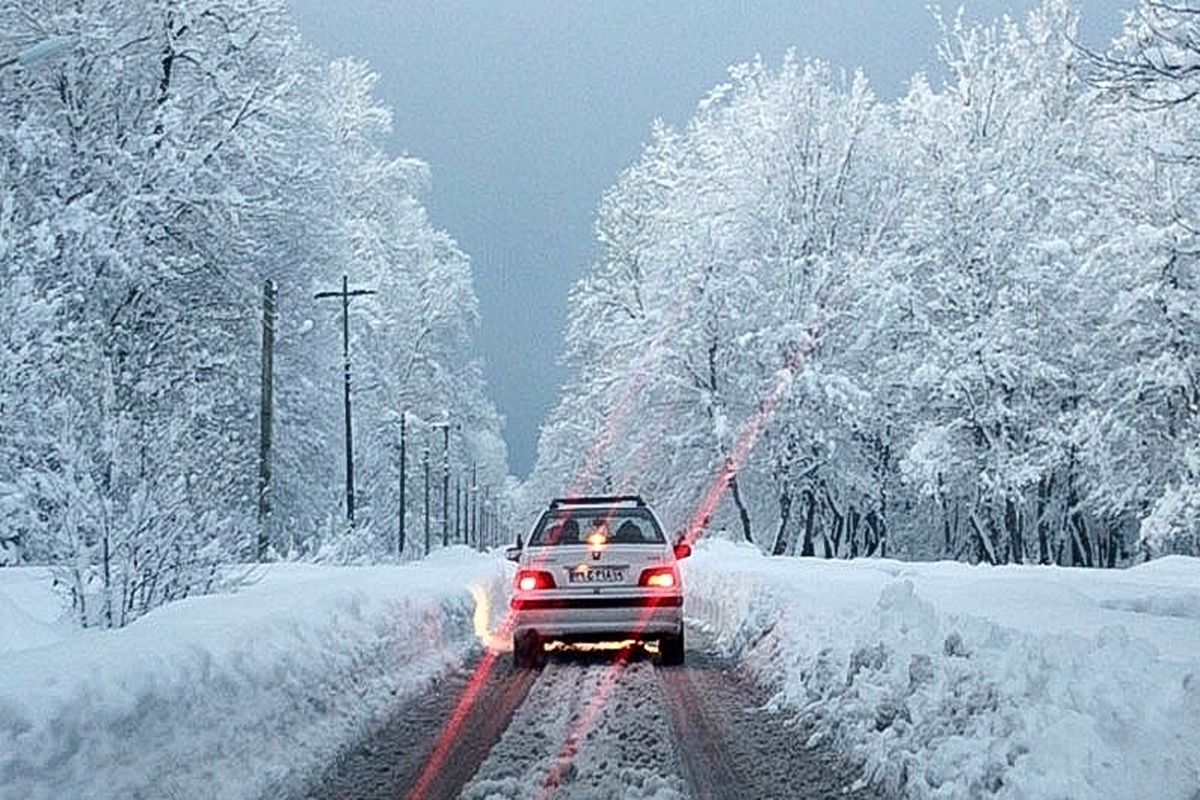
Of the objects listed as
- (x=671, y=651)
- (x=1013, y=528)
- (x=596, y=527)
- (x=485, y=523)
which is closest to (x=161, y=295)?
(x=596, y=527)

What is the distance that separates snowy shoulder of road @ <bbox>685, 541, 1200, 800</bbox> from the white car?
1204mm

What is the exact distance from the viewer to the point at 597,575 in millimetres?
14070

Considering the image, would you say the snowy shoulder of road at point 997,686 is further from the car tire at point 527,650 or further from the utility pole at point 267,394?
the utility pole at point 267,394

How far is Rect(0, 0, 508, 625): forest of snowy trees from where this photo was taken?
12.3 meters

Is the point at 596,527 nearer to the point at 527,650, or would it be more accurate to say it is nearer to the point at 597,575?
the point at 597,575

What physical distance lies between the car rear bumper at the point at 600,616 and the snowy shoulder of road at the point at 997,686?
1.15m

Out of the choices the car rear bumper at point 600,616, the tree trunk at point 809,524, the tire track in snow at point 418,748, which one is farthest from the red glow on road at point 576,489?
the tree trunk at point 809,524

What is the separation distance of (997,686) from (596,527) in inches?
360

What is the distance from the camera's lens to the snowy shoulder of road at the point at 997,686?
5.27 m

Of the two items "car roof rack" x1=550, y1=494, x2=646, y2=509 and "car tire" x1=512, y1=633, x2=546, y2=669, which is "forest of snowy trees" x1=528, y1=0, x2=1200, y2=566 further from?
"car tire" x1=512, y1=633, x2=546, y2=669

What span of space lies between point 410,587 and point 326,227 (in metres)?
18.4

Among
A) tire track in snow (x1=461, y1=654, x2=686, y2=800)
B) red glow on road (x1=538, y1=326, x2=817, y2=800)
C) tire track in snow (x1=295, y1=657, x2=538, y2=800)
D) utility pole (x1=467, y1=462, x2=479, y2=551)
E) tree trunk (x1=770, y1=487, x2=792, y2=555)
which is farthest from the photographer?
utility pole (x1=467, y1=462, x2=479, y2=551)

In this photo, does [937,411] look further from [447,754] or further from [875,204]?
[447,754]

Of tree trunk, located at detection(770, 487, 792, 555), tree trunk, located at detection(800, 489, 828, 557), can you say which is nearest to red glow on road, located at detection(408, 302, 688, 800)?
tree trunk, located at detection(770, 487, 792, 555)
